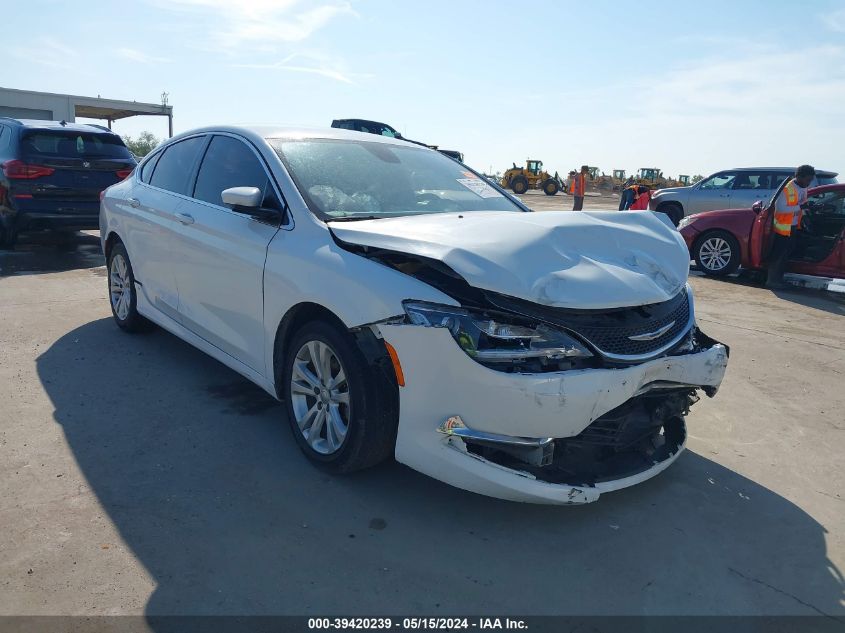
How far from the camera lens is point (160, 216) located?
182 inches

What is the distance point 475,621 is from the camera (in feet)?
7.50

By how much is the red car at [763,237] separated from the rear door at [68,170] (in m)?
8.84

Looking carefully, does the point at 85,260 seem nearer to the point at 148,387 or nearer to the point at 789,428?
the point at 148,387

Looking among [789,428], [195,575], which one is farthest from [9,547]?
[789,428]

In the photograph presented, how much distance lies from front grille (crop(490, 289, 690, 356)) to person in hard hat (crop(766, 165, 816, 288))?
6986 millimetres

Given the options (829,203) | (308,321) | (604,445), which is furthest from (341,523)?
(829,203)

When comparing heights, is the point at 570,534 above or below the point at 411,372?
below

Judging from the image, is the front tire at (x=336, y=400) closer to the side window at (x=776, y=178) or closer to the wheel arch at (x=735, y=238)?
the wheel arch at (x=735, y=238)

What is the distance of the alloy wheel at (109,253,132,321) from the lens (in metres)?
5.32

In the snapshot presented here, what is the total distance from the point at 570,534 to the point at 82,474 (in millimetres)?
2358

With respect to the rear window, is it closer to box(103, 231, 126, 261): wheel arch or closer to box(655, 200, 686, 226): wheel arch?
box(103, 231, 126, 261): wheel arch

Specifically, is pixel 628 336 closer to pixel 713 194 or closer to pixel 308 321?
pixel 308 321

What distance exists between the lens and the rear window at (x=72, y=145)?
894cm

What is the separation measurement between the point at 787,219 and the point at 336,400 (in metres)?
8.09
